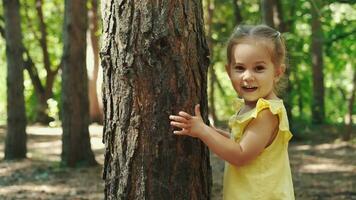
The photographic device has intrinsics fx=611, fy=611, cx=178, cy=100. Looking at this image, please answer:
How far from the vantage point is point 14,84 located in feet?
38.3

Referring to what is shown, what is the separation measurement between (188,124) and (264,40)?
555 mm

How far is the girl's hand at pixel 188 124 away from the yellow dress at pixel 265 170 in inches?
9.3

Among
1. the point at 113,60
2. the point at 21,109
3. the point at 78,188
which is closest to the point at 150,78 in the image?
the point at 113,60

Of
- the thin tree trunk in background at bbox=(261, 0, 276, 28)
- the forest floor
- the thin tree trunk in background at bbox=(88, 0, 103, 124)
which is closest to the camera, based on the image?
the forest floor

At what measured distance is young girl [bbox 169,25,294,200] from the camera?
2861mm

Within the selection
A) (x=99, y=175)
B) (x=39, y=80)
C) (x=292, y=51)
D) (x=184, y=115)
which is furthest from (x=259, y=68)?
(x=39, y=80)

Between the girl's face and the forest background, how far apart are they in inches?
280

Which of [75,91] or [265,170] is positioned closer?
[265,170]

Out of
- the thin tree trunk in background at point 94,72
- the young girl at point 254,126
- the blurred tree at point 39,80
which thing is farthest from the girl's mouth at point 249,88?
the blurred tree at point 39,80

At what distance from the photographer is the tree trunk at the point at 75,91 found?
1026 cm

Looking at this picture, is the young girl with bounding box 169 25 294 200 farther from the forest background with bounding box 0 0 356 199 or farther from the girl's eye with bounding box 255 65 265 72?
the forest background with bounding box 0 0 356 199

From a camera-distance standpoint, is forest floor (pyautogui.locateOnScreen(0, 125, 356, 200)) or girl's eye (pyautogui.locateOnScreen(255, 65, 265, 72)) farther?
forest floor (pyautogui.locateOnScreen(0, 125, 356, 200))

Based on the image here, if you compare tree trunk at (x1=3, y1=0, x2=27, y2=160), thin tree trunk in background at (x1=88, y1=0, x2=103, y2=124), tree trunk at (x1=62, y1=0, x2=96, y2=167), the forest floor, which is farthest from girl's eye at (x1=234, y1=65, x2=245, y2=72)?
thin tree trunk in background at (x1=88, y1=0, x2=103, y2=124)

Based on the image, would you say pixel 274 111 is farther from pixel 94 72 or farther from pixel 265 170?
pixel 94 72
